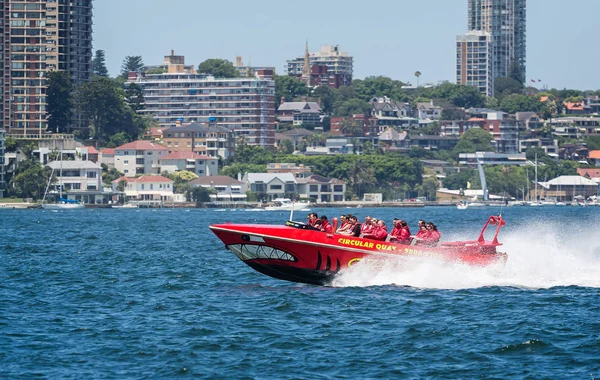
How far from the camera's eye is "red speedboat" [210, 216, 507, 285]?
114 ft

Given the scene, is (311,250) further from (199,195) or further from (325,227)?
(199,195)

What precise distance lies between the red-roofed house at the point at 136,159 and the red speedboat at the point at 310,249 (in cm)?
15463

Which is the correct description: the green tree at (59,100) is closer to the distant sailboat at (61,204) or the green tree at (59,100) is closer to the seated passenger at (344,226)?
the distant sailboat at (61,204)

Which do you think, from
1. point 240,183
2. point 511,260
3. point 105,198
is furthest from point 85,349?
point 240,183

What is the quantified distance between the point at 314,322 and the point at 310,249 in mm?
5079

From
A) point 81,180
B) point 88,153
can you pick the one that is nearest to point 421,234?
point 81,180

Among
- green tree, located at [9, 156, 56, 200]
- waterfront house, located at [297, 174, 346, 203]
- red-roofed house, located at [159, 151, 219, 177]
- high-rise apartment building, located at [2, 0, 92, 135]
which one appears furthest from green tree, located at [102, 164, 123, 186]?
waterfront house, located at [297, 174, 346, 203]

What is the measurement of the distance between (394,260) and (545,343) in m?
8.41

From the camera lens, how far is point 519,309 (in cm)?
3256

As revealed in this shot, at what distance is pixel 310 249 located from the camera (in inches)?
1375

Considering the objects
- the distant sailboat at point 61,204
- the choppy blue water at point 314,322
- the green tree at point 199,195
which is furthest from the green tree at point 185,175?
the choppy blue water at point 314,322

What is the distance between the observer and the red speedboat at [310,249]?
3488 cm

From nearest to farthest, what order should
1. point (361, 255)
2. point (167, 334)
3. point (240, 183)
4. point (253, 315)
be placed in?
point (167, 334) → point (253, 315) → point (361, 255) → point (240, 183)

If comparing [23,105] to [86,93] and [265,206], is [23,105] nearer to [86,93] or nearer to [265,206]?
[86,93]
